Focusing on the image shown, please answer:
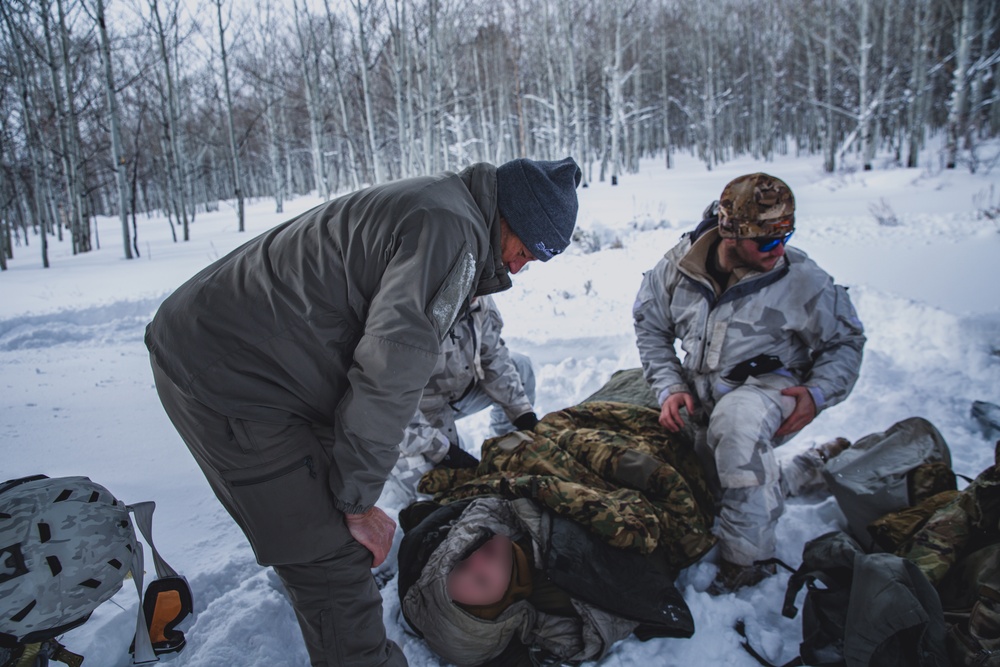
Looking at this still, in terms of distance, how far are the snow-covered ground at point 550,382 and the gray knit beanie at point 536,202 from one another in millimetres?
1387

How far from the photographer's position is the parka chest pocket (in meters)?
1.31

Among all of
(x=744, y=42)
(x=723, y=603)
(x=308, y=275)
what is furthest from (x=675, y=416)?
(x=744, y=42)

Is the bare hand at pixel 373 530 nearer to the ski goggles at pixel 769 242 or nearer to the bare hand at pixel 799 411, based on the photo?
the bare hand at pixel 799 411

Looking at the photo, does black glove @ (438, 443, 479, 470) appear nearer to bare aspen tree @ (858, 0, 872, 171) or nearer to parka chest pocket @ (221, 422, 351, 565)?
parka chest pocket @ (221, 422, 351, 565)

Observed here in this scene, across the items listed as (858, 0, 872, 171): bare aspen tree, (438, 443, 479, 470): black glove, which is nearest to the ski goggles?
(438, 443, 479, 470): black glove

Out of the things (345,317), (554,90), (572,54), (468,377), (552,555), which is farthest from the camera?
(572,54)

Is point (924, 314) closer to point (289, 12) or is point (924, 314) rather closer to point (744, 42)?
point (289, 12)

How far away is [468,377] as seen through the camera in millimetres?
2695

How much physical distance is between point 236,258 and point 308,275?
0.86ft

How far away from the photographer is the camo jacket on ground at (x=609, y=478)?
1.95 m

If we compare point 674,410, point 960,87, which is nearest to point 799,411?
point 674,410

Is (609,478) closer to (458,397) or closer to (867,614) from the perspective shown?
(458,397)

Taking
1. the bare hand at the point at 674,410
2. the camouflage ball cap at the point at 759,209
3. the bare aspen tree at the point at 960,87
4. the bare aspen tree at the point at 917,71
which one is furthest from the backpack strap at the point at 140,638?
the bare aspen tree at the point at 917,71

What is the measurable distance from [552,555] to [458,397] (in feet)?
3.64
